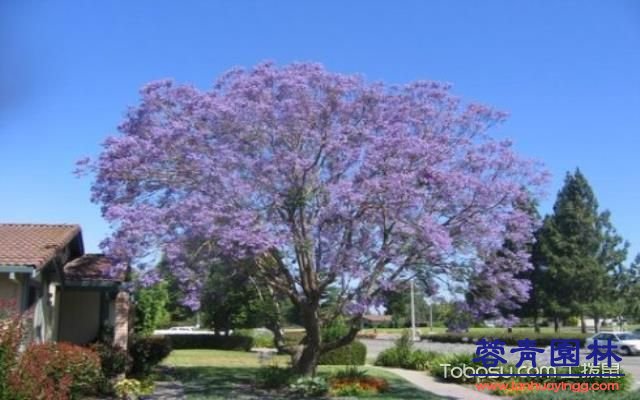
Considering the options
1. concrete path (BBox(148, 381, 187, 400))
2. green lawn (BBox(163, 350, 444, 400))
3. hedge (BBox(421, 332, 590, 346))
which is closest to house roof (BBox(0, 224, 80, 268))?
concrete path (BBox(148, 381, 187, 400))

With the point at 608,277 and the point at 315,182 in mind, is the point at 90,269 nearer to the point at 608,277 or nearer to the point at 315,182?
the point at 315,182

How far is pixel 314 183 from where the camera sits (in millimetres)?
16875

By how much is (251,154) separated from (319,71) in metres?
2.59

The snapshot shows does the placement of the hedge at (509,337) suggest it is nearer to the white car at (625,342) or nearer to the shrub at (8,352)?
the white car at (625,342)

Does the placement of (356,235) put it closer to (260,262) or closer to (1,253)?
(260,262)

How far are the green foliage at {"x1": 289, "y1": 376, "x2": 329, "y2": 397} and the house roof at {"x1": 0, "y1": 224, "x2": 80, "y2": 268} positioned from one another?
22.1 ft

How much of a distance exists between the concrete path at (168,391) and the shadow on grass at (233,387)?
0.66 feet

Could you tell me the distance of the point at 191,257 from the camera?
16312 millimetres

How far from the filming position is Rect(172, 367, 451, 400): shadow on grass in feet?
56.7

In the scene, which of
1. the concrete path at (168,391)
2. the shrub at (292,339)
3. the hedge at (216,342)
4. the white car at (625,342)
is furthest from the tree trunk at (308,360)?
the white car at (625,342)

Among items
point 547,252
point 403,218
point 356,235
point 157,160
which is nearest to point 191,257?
point 157,160

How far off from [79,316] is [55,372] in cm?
997

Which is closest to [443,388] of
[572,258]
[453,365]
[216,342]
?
[453,365]

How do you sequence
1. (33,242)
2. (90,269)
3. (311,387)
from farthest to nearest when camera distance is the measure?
(90,269)
(311,387)
(33,242)
